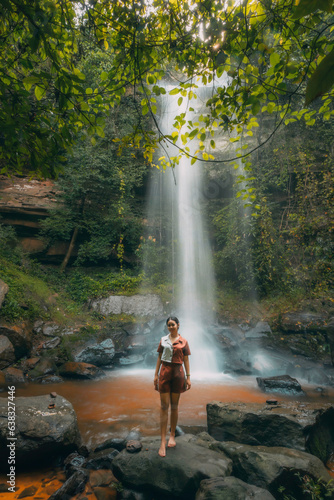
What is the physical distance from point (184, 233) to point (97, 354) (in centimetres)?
925

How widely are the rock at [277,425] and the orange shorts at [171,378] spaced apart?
121cm

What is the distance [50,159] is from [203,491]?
366cm

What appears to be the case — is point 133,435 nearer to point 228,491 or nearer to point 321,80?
point 228,491

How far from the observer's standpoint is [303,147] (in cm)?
1138

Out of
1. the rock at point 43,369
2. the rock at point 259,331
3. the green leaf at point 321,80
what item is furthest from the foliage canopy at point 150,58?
the rock at point 259,331

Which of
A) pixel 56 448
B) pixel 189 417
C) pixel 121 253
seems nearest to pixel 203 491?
pixel 56 448

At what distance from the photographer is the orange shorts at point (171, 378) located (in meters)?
3.20

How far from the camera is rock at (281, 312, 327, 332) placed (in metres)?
8.45

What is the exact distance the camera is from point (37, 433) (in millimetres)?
3178

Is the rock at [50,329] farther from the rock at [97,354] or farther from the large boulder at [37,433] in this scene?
the large boulder at [37,433]

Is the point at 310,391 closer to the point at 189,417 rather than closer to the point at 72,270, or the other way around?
the point at 189,417

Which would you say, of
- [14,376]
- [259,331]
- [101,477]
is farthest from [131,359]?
[101,477]

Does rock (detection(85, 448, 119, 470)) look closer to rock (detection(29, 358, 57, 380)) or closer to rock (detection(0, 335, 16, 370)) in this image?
rock (detection(29, 358, 57, 380))

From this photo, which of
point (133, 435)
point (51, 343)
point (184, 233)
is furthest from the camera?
point (184, 233)
